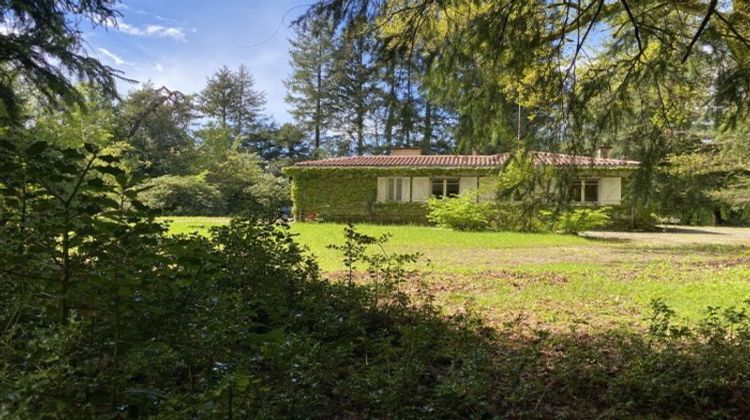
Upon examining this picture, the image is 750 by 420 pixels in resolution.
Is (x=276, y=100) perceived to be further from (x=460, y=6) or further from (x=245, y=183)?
(x=460, y=6)

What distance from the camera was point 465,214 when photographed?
53.9 feet

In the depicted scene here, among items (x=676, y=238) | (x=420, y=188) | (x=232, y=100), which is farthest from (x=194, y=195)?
(x=676, y=238)

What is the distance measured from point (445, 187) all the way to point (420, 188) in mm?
1151

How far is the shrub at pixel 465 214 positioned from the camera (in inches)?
642

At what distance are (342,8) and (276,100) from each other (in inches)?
1441

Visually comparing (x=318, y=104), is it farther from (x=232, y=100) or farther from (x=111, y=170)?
(x=111, y=170)

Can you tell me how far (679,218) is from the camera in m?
28.6

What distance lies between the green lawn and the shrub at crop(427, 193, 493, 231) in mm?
4429

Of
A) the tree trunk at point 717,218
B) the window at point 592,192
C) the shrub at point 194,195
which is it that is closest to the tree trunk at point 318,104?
the shrub at point 194,195

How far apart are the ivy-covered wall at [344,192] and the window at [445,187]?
1.51 feet

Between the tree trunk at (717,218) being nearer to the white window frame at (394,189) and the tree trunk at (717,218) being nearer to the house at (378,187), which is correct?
the house at (378,187)

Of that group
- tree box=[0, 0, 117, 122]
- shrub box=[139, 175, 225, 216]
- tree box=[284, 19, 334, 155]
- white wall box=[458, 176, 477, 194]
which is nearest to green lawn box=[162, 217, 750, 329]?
tree box=[0, 0, 117, 122]

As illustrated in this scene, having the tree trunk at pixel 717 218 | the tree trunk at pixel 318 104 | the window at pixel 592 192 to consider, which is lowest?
the tree trunk at pixel 717 218

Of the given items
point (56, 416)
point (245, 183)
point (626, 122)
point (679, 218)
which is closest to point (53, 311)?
point (56, 416)
